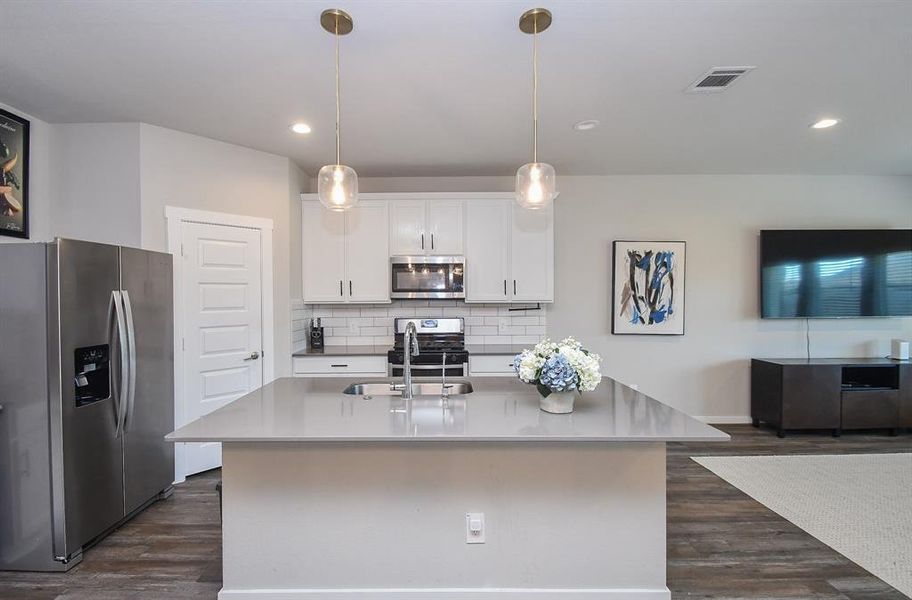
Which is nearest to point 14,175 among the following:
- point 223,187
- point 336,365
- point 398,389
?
Result: point 223,187

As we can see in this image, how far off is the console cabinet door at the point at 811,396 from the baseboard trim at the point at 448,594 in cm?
309

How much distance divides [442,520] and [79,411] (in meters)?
1.99

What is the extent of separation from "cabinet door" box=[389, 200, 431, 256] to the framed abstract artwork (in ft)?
6.52

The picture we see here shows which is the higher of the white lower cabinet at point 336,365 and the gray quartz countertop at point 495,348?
the gray quartz countertop at point 495,348

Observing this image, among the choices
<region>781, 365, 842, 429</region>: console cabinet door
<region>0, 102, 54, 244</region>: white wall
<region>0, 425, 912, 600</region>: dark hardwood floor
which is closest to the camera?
<region>0, 425, 912, 600</region>: dark hardwood floor

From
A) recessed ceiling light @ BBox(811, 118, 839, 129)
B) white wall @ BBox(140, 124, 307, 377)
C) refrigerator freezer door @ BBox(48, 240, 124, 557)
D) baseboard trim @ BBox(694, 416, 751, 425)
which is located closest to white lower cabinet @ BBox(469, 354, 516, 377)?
white wall @ BBox(140, 124, 307, 377)

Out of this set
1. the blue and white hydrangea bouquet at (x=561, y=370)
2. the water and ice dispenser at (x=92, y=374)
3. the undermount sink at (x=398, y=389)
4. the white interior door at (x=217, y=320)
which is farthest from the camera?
the white interior door at (x=217, y=320)

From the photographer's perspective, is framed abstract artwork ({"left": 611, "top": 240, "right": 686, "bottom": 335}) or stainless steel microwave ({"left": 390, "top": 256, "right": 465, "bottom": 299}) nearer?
stainless steel microwave ({"left": 390, "top": 256, "right": 465, "bottom": 299})

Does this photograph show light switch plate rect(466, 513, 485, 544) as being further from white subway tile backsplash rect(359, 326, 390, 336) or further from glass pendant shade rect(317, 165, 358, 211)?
white subway tile backsplash rect(359, 326, 390, 336)

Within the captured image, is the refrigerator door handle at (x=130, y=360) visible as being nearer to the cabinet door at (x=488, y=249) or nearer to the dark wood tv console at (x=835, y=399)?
the cabinet door at (x=488, y=249)

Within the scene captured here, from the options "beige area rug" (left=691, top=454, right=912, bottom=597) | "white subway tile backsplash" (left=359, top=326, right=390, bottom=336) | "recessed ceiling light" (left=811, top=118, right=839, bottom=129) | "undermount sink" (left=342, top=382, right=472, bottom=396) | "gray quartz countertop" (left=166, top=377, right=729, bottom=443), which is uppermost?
"recessed ceiling light" (left=811, top=118, right=839, bottom=129)

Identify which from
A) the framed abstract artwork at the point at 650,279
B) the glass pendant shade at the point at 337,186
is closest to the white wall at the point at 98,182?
the glass pendant shade at the point at 337,186

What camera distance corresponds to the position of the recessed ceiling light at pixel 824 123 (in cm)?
305

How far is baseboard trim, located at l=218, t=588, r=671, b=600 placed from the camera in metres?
1.88
